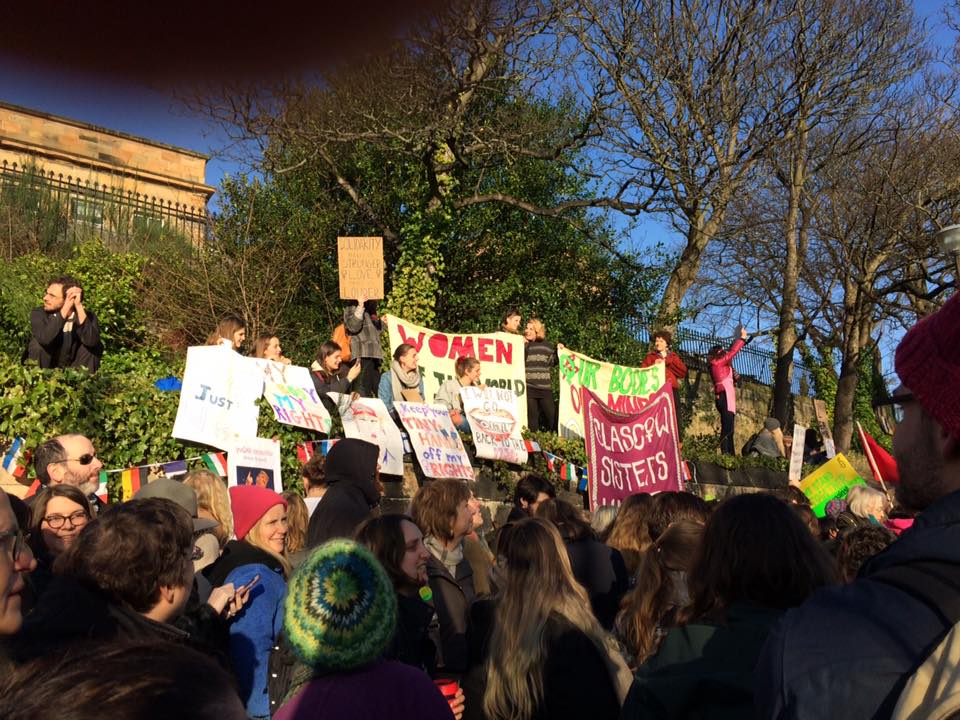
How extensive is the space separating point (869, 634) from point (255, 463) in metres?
8.38

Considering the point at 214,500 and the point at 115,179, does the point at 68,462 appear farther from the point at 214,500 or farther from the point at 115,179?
the point at 115,179

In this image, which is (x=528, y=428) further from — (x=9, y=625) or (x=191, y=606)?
(x=9, y=625)

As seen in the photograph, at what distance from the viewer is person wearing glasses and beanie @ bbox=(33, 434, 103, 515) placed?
5.76 metres

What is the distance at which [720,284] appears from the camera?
3431cm

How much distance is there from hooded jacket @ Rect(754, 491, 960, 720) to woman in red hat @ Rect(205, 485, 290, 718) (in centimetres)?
301

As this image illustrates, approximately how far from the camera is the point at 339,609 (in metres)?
2.92

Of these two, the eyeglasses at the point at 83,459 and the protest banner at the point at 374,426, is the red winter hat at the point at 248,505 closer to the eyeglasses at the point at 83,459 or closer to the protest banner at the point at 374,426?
the eyeglasses at the point at 83,459

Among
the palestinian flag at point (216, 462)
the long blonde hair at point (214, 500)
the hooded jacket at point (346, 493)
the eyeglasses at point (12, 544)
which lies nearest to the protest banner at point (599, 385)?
the palestinian flag at point (216, 462)

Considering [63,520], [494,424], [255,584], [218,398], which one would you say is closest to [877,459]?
[494,424]

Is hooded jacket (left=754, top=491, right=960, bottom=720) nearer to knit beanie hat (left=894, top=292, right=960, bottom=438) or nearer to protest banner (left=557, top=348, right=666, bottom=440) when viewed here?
knit beanie hat (left=894, top=292, right=960, bottom=438)

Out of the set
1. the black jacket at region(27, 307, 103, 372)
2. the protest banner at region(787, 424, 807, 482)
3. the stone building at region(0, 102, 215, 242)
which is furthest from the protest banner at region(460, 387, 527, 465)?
the stone building at region(0, 102, 215, 242)

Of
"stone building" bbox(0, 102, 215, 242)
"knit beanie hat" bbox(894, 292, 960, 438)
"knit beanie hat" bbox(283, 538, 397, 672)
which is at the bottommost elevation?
"knit beanie hat" bbox(283, 538, 397, 672)

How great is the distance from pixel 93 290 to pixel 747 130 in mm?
11988

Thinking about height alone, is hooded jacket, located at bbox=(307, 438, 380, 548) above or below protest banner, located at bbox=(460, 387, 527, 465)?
below
